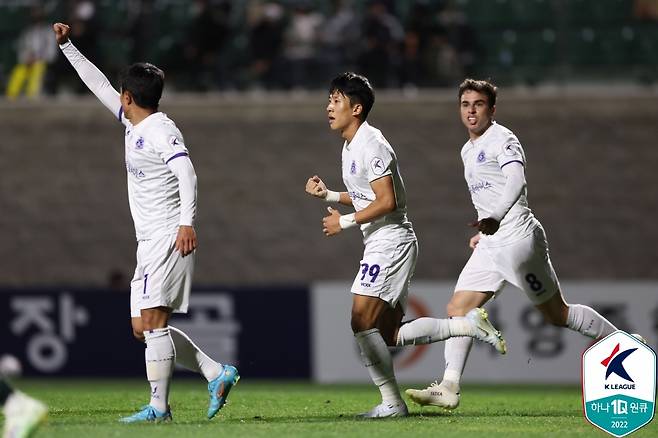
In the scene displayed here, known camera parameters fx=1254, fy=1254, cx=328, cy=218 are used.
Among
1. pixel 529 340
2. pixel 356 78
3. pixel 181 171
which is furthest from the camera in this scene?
pixel 529 340

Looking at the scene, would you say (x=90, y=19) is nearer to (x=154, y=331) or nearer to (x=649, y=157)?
(x=649, y=157)

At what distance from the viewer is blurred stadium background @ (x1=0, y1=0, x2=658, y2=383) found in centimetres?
1577

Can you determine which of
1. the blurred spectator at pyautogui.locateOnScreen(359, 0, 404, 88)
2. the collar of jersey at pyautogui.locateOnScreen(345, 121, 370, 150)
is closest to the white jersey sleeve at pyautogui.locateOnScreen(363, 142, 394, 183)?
the collar of jersey at pyautogui.locateOnScreen(345, 121, 370, 150)

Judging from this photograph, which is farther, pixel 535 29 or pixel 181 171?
pixel 535 29

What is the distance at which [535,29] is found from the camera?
634 inches

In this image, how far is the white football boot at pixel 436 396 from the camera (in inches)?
314

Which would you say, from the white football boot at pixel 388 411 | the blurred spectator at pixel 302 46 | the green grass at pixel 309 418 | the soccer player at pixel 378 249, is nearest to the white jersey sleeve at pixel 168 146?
the soccer player at pixel 378 249

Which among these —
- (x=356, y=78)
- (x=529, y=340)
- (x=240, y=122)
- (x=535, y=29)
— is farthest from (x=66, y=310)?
(x=356, y=78)

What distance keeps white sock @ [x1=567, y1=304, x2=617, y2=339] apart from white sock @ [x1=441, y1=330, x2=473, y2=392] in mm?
723

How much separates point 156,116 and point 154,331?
50.0 inches

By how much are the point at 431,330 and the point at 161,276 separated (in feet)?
5.51

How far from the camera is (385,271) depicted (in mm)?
7582

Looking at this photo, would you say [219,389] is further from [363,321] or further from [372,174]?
[372,174]

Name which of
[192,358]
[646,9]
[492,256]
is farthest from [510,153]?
[646,9]
